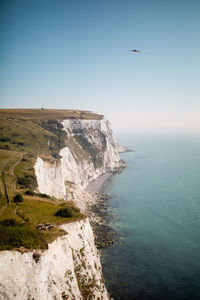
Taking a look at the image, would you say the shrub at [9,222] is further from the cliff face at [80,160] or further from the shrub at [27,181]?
the cliff face at [80,160]

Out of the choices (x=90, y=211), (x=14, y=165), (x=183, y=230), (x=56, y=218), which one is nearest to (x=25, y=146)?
(x=14, y=165)

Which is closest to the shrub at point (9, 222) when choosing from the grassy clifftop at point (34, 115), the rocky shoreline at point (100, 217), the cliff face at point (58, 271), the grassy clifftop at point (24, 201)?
the grassy clifftop at point (24, 201)

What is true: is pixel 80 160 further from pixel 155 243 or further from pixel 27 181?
pixel 155 243

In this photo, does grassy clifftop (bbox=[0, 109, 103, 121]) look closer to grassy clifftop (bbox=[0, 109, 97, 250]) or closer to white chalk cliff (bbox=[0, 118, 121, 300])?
grassy clifftop (bbox=[0, 109, 97, 250])

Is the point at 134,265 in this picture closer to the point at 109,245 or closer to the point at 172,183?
the point at 109,245

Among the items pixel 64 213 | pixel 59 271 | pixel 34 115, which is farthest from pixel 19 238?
pixel 34 115
